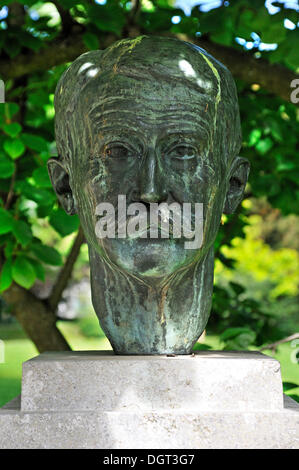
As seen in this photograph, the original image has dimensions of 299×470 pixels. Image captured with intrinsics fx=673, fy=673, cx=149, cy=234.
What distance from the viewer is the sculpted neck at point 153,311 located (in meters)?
2.69

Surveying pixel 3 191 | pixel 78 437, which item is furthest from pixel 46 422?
pixel 3 191

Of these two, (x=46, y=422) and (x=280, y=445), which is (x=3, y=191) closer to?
(x=46, y=422)

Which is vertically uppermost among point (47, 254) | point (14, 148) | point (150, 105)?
point (150, 105)

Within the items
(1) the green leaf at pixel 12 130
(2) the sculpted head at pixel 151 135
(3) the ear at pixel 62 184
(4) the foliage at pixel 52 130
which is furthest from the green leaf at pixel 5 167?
(2) the sculpted head at pixel 151 135

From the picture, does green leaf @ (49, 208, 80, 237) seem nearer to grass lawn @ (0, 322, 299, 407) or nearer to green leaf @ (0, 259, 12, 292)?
green leaf @ (0, 259, 12, 292)

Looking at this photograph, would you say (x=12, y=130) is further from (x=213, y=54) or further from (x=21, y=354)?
(x=21, y=354)

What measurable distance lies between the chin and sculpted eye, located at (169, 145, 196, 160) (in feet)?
1.04

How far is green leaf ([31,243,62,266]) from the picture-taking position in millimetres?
3299

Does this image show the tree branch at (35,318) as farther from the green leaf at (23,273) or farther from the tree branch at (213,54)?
the tree branch at (213,54)

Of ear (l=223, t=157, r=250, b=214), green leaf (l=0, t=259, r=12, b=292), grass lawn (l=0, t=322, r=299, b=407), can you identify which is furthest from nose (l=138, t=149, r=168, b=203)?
grass lawn (l=0, t=322, r=299, b=407)

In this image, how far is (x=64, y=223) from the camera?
3.32 meters

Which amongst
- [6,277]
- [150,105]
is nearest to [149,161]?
[150,105]

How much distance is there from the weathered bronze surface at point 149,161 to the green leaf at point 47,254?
0.50 metres

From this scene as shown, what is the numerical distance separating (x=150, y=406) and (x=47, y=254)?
1.19 metres
